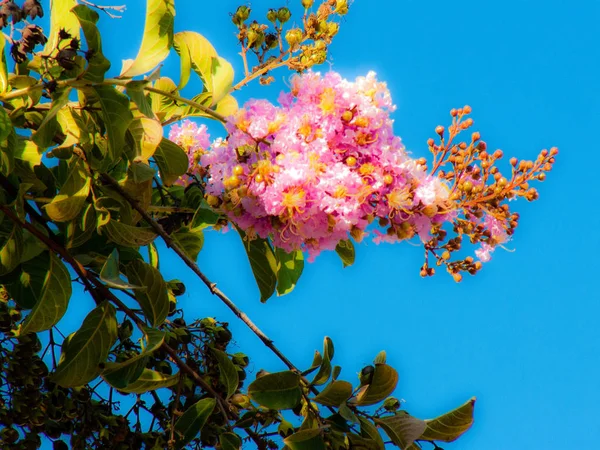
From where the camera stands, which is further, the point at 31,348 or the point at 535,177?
the point at 31,348

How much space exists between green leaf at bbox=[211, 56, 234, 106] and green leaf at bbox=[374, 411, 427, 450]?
95 centimetres

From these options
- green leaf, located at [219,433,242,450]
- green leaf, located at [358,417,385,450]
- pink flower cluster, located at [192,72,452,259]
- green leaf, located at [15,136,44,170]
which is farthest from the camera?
green leaf, located at [219,433,242,450]

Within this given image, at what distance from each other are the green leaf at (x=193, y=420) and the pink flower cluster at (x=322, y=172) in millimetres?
516

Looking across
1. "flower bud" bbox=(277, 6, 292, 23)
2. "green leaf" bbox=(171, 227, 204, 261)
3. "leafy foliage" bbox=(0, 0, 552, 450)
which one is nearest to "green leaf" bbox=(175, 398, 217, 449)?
"leafy foliage" bbox=(0, 0, 552, 450)

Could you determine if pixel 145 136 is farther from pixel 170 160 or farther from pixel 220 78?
pixel 220 78

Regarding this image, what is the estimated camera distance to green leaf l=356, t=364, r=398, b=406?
1.94 m

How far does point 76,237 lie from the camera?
1909 millimetres

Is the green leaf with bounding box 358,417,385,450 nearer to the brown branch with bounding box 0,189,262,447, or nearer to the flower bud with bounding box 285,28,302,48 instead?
the brown branch with bounding box 0,189,262,447

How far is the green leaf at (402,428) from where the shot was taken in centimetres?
193

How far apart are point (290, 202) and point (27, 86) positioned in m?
0.66

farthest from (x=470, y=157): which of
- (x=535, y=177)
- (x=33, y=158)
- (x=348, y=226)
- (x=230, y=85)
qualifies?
(x=33, y=158)

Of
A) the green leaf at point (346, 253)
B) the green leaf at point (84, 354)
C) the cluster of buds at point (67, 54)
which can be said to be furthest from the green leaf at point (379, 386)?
the cluster of buds at point (67, 54)

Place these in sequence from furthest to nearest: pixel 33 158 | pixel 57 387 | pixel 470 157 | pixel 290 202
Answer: pixel 57 387
pixel 470 157
pixel 33 158
pixel 290 202

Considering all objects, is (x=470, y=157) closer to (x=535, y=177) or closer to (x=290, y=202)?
(x=535, y=177)
